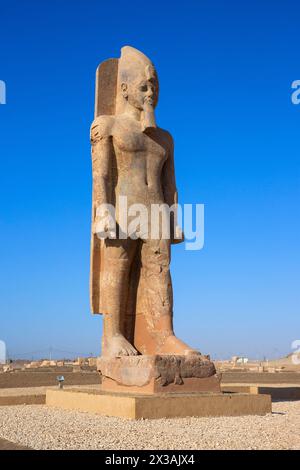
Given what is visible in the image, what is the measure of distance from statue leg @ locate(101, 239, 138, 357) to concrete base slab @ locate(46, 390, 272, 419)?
111 centimetres

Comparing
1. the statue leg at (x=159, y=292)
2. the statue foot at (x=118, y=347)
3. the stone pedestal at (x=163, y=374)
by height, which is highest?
the statue leg at (x=159, y=292)

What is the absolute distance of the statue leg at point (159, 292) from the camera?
8.44 meters

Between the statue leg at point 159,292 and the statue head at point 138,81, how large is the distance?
77.5 inches

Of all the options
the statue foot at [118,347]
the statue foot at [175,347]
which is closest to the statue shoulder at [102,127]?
the statue foot at [118,347]

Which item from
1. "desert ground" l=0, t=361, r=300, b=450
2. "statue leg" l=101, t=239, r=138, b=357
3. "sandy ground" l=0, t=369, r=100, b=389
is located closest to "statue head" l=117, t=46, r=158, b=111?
"statue leg" l=101, t=239, r=138, b=357

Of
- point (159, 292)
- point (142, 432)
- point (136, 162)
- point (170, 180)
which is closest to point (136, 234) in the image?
point (159, 292)

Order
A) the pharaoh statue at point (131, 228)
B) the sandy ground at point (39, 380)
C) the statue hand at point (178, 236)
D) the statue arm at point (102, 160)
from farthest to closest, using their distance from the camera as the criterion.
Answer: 1. the sandy ground at point (39, 380)
2. the statue hand at point (178, 236)
3. the statue arm at point (102, 160)
4. the pharaoh statue at point (131, 228)

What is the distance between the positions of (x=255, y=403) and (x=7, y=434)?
2958mm

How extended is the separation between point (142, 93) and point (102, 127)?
0.78 meters

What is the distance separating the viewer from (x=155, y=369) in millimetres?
7172

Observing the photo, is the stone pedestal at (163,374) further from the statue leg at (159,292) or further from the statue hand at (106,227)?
the statue hand at (106,227)

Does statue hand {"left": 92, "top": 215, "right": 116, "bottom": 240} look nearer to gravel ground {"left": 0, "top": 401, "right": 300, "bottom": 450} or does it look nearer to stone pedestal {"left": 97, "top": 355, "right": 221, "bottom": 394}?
stone pedestal {"left": 97, "top": 355, "right": 221, "bottom": 394}

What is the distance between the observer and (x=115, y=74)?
31.0ft

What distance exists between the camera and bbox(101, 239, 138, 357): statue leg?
863cm
